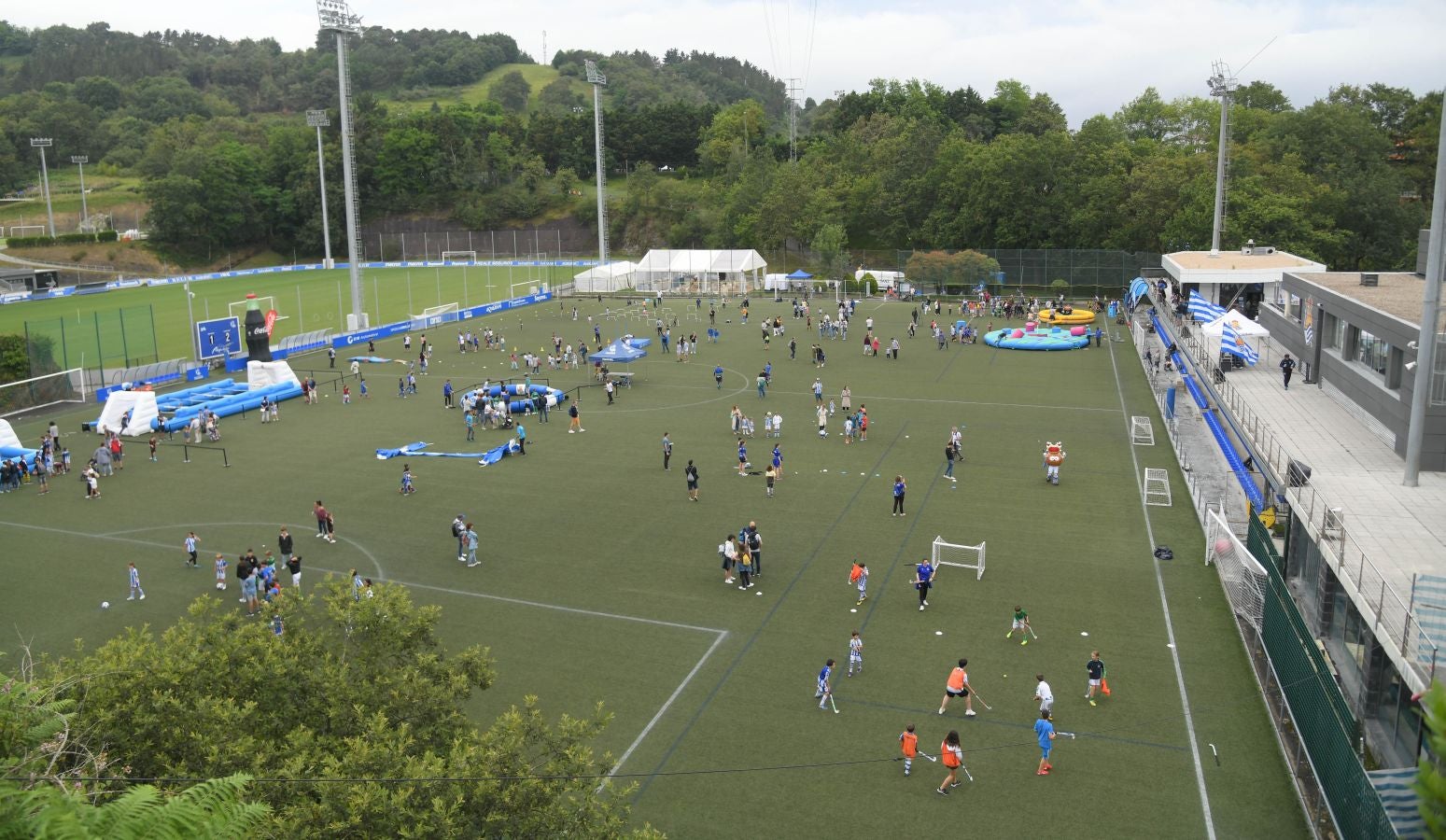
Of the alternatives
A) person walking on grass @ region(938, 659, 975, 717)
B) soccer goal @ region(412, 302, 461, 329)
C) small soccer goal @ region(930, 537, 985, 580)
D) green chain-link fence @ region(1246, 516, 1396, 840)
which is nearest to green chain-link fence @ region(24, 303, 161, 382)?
soccer goal @ region(412, 302, 461, 329)

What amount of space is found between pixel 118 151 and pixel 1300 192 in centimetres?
A: 13952

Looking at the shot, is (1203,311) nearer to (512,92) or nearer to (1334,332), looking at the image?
(1334,332)

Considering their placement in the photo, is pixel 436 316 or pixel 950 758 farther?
pixel 436 316

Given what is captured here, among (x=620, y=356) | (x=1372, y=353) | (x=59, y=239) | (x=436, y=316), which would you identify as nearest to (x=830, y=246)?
(x=436, y=316)

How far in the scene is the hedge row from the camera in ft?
357

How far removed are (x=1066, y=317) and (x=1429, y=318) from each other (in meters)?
45.4

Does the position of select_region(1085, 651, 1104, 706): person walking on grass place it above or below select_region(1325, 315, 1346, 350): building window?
below

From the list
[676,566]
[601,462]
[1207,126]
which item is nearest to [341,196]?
[1207,126]

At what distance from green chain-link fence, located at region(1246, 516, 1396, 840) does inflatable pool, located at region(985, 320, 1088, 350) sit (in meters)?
35.5

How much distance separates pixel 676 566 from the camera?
23766 mm

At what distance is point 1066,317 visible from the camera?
62.8 m

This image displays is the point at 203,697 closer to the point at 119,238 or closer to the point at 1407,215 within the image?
the point at 1407,215

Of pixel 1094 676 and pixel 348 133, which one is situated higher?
pixel 348 133

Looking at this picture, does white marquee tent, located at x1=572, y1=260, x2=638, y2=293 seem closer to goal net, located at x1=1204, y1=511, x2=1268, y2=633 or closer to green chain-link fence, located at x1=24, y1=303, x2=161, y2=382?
green chain-link fence, located at x1=24, y1=303, x2=161, y2=382
